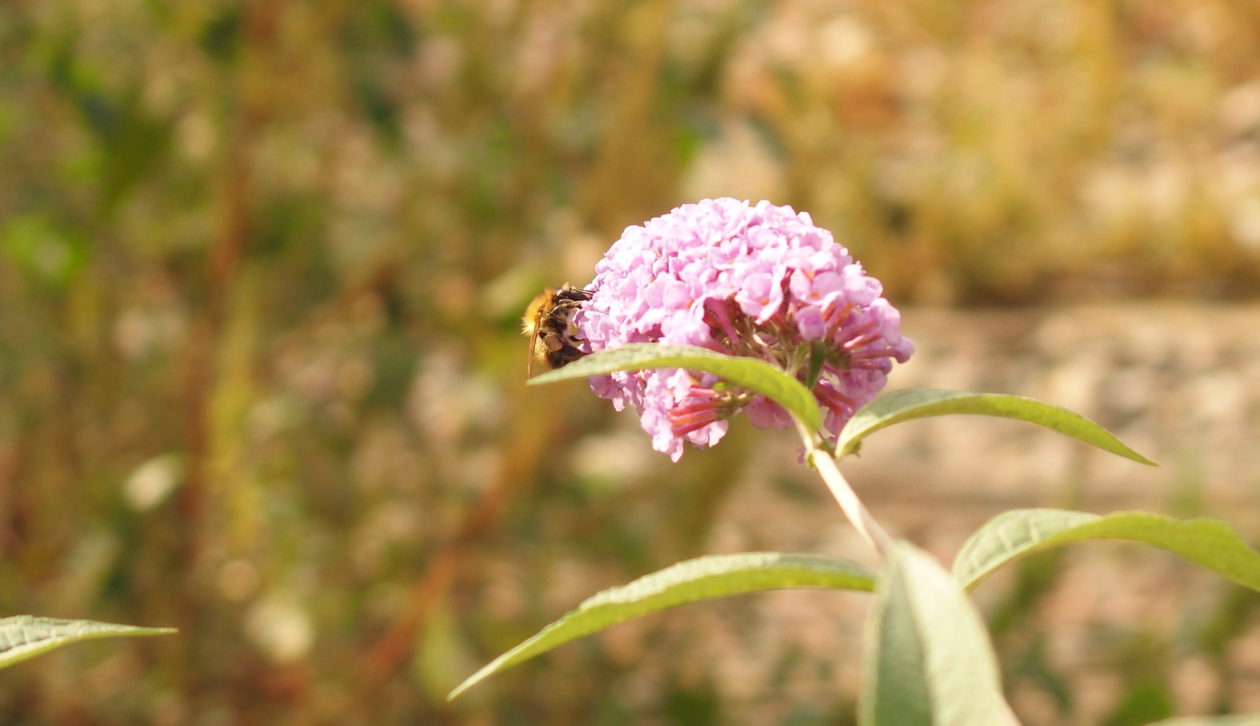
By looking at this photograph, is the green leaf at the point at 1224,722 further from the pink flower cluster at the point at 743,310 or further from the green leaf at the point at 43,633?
the green leaf at the point at 43,633

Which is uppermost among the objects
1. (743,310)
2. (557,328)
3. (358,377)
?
(358,377)

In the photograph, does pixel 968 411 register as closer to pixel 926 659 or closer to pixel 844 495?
pixel 844 495

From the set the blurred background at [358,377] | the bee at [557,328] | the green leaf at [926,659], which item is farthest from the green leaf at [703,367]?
the blurred background at [358,377]

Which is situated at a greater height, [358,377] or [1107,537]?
[358,377]

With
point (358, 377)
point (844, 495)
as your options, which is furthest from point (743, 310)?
point (358, 377)

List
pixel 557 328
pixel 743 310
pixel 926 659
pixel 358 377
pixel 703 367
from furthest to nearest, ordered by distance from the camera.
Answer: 1. pixel 358 377
2. pixel 557 328
3. pixel 743 310
4. pixel 703 367
5. pixel 926 659

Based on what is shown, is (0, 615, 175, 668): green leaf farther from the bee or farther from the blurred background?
the blurred background
